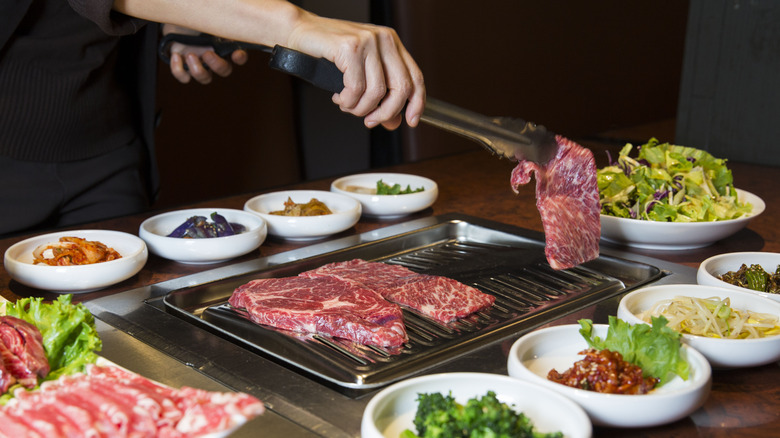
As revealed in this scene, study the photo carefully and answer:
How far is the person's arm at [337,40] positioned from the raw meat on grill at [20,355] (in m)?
0.83


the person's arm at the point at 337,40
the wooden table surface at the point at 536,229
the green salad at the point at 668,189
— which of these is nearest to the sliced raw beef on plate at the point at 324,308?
the wooden table surface at the point at 536,229

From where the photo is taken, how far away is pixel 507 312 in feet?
5.75

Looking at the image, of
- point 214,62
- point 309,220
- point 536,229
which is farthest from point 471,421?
point 214,62

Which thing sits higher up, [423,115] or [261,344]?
[423,115]

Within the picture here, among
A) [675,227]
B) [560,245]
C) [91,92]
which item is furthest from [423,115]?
[91,92]

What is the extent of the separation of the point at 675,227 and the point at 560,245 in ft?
1.33

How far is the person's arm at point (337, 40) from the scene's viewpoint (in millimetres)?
1707

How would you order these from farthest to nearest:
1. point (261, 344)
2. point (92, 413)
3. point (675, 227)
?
point (675, 227) → point (261, 344) → point (92, 413)

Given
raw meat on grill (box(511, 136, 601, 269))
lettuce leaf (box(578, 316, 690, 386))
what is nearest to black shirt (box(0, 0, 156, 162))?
raw meat on grill (box(511, 136, 601, 269))

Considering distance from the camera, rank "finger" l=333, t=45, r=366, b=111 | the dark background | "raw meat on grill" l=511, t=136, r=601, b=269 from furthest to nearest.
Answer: the dark background → "raw meat on grill" l=511, t=136, r=601, b=269 → "finger" l=333, t=45, r=366, b=111

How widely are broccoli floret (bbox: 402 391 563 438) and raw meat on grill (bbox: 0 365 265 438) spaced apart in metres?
0.23

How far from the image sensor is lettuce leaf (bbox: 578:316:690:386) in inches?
49.1

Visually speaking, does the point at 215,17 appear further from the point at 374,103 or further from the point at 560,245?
the point at 560,245

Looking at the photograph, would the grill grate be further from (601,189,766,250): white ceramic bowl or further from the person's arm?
the person's arm
